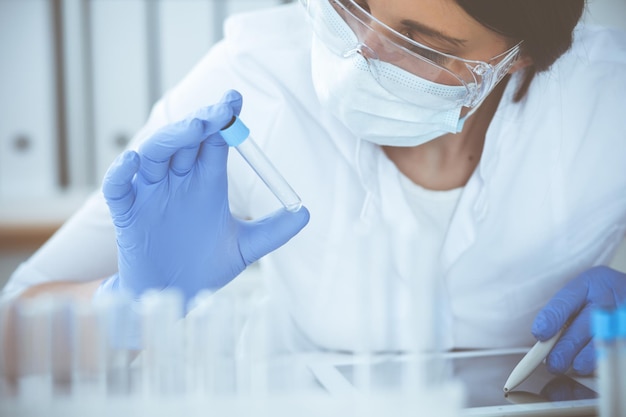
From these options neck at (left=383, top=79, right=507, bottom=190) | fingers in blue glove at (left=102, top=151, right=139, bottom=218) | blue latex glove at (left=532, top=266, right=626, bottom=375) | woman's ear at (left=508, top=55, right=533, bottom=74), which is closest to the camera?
fingers in blue glove at (left=102, top=151, right=139, bottom=218)

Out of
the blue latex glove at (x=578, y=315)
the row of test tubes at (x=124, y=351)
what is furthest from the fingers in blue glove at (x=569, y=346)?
the row of test tubes at (x=124, y=351)

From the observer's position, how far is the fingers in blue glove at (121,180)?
992 mm

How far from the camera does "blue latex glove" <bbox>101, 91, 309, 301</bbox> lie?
40.1 inches

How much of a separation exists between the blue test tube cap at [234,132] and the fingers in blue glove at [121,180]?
0.13 meters

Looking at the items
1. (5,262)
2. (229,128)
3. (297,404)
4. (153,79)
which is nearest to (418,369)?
(297,404)

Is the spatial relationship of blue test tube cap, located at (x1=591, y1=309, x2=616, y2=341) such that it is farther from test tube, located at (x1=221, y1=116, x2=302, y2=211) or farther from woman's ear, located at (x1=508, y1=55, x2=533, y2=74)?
woman's ear, located at (x1=508, y1=55, x2=533, y2=74)

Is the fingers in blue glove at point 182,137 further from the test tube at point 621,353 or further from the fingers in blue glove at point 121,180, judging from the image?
the test tube at point 621,353

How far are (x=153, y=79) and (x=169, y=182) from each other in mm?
1584

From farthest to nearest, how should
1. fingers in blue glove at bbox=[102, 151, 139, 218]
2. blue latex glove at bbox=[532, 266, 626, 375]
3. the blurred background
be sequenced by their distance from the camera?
the blurred background < blue latex glove at bbox=[532, 266, 626, 375] < fingers in blue glove at bbox=[102, 151, 139, 218]

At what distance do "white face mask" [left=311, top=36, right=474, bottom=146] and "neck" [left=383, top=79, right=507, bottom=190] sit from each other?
0.49 ft

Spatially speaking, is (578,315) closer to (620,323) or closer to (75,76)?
(620,323)

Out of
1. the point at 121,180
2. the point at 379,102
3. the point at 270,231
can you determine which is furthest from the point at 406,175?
the point at 121,180

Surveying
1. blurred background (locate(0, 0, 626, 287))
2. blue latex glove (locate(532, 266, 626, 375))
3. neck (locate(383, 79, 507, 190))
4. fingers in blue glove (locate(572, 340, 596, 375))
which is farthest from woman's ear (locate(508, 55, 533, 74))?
blurred background (locate(0, 0, 626, 287))

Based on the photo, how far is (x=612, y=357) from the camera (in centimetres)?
72
